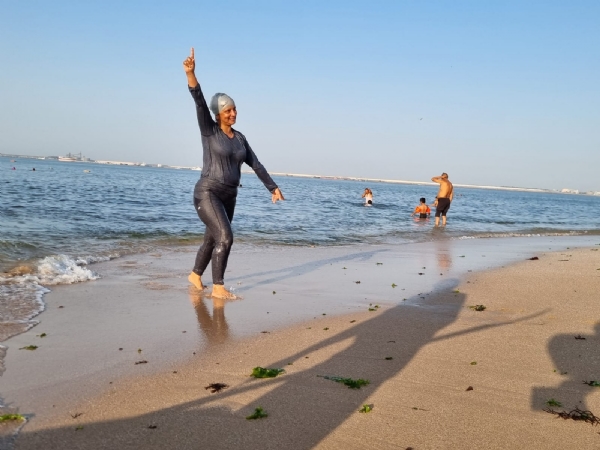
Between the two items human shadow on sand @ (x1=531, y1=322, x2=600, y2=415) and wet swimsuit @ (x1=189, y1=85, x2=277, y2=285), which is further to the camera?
wet swimsuit @ (x1=189, y1=85, x2=277, y2=285)

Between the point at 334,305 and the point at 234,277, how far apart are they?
227cm

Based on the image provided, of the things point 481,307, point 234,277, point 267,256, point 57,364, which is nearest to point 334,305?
point 481,307

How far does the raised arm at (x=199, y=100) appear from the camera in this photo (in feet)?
17.4

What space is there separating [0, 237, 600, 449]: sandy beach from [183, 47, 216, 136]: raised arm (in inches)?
74.1

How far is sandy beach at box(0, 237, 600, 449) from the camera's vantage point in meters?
2.74

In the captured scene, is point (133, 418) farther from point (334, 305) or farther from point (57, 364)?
point (334, 305)

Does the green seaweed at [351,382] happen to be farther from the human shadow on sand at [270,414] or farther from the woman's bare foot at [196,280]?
the woman's bare foot at [196,280]

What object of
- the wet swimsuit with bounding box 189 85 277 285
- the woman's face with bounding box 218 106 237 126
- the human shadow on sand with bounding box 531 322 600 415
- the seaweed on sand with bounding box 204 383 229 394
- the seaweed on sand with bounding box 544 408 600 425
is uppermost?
the woman's face with bounding box 218 106 237 126

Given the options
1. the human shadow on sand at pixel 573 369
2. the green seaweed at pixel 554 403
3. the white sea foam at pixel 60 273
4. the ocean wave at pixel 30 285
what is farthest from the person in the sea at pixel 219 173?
the green seaweed at pixel 554 403

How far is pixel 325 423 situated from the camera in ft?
9.37

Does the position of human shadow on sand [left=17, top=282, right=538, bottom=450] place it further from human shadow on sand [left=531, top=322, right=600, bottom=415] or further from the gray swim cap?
the gray swim cap

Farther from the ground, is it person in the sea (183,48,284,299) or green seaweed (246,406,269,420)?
person in the sea (183,48,284,299)

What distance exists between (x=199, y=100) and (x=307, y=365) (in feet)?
9.74

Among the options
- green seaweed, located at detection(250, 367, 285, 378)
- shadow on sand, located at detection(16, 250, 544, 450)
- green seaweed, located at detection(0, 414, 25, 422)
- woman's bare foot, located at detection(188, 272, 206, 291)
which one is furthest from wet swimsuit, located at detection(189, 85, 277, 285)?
green seaweed, located at detection(0, 414, 25, 422)
